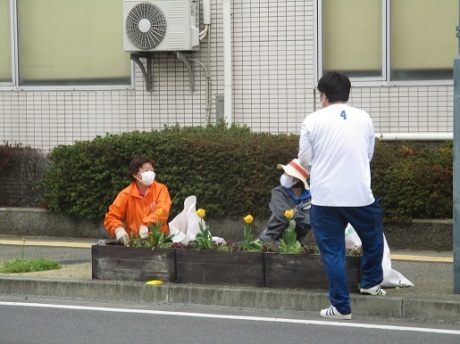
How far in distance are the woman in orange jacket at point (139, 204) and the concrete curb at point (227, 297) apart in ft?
2.37

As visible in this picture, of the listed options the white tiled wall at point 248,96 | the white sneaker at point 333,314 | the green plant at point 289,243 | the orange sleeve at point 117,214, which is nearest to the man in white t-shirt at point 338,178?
the white sneaker at point 333,314

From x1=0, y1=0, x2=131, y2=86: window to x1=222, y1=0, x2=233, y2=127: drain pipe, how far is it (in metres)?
1.58

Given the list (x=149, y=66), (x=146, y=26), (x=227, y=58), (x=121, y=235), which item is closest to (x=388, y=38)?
(x=227, y=58)

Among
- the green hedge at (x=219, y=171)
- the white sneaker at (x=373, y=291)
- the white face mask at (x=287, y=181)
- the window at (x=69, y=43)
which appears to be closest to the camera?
the white sneaker at (x=373, y=291)

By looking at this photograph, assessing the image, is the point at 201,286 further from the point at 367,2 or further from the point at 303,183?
the point at 367,2

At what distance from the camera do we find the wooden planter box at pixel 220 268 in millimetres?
9203

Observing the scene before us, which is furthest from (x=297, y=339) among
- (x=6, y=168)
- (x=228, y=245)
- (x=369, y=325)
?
(x=6, y=168)

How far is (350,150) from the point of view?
8188 millimetres

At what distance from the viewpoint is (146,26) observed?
13695 mm

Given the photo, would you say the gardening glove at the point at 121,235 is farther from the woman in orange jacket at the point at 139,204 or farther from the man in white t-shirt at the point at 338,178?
the man in white t-shirt at the point at 338,178

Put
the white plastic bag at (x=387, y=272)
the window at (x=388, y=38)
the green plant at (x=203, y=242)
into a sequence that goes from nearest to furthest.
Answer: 1. the white plastic bag at (x=387, y=272)
2. the green plant at (x=203, y=242)
3. the window at (x=388, y=38)

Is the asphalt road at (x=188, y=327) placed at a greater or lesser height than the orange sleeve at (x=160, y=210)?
lesser

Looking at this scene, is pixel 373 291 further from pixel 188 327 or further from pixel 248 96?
pixel 248 96

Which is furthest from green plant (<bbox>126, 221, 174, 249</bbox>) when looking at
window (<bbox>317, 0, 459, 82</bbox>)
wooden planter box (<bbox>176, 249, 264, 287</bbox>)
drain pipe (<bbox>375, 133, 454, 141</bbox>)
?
window (<bbox>317, 0, 459, 82</bbox>)
